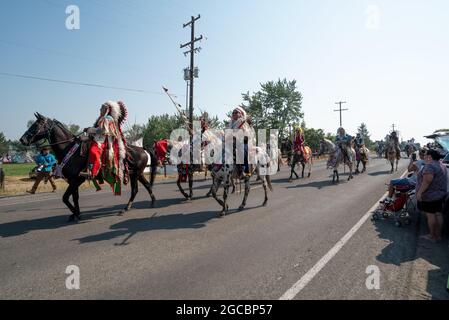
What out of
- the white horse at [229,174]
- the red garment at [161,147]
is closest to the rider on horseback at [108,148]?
the white horse at [229,174]

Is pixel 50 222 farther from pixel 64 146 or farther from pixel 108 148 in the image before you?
pixel 108 148

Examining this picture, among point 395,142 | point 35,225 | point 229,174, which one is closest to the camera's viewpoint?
point 35,225

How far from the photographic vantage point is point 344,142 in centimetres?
1520

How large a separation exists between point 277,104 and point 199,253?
5769 centimetres

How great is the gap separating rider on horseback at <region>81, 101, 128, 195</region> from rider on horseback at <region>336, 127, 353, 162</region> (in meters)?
11.3

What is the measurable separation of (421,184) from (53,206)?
34.6ft

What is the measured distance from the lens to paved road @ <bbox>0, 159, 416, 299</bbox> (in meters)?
3.81

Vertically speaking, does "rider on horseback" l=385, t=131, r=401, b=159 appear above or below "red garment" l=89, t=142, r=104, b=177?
above

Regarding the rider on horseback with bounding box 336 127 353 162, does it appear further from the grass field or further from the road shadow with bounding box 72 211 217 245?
the grass field

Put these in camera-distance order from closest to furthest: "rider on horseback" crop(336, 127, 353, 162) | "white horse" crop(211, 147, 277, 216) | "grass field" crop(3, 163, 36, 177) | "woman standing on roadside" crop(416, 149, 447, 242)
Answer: "woman standing on roadside" crop(416, 149, 447, 242) → "white horse" crop(211, 147, 277, 216) → "rider on horseback" crop(336, 127, 353, 162) → "grass field" crop(3, 163, 36, 177)

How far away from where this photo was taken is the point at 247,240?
19.0 feet

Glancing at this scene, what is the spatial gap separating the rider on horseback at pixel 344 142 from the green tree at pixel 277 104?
4268 centimetres

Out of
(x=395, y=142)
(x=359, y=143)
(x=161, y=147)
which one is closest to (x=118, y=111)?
(x=161, y=147)
